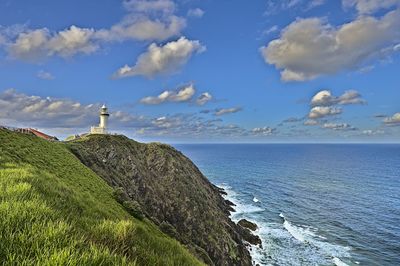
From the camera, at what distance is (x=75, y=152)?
127ft

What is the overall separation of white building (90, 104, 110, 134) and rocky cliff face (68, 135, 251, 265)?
10.5ft

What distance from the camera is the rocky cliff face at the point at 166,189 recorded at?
4150 centimetres

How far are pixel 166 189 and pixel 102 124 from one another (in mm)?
19183

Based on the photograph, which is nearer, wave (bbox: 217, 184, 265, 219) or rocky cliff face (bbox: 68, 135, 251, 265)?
rocky cliff face (bbox: 68, 135, 251, 265)

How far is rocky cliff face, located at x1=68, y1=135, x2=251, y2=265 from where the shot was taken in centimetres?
4150

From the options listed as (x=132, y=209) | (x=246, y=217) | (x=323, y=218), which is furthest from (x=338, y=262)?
(x=132, y=209)

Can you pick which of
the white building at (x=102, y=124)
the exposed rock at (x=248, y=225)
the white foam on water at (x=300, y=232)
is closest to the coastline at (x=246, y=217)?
the exposed rock at (x=248, y=225)

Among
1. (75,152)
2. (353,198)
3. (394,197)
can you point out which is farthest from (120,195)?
(394,197)

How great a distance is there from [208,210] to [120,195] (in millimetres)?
28597

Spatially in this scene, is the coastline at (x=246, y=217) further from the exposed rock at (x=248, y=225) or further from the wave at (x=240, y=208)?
the exposed rock at (x=248, y=225)

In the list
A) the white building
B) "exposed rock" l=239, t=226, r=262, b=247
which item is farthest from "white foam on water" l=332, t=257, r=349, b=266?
the white building

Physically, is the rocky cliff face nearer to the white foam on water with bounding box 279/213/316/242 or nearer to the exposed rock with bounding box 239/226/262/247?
the exposed rock with bounding box 239/226/262/247

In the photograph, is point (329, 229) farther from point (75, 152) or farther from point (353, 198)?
point (75, 152)

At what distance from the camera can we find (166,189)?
172ft
